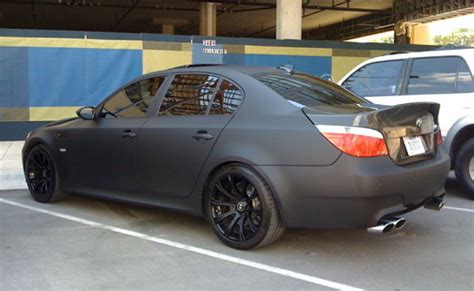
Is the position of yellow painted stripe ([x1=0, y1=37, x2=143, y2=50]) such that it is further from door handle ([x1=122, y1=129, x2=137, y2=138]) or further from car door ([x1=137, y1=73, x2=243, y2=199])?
car door ([x1=137, y1=73, x2=243, y2=199])

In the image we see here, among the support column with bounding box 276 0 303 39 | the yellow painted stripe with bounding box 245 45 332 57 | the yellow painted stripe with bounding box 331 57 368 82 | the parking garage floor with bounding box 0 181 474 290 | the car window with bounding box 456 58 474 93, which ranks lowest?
the parking garage floor with bounding box 0 181 474 290

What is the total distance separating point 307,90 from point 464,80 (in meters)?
2.88

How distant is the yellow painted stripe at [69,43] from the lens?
39.4 feet

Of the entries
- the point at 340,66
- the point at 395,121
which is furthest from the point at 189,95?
the point at 340,66

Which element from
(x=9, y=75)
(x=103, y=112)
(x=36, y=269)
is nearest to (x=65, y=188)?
(x=103, y=112)

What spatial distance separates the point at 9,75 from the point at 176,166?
838 cm

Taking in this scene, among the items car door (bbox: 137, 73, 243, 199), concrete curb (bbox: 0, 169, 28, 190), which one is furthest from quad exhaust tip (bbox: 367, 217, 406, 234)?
concrete curb (bbox: 0, 169, 28, 190)

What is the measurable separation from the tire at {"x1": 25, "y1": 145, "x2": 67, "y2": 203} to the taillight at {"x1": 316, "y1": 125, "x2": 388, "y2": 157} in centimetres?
354

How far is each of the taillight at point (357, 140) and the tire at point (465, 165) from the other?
3087mm

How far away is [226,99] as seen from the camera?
4.99m

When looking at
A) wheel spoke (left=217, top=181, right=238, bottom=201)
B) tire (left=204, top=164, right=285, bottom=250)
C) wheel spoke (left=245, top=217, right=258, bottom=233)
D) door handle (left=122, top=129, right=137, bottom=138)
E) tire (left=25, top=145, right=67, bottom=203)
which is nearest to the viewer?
tire (left=204, top=164, right=285, bottom=250)

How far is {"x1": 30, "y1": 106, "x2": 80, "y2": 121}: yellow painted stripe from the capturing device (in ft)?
40.2

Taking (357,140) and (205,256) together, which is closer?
(357,140)

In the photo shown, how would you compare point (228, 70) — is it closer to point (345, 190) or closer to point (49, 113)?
point (345, 190)
